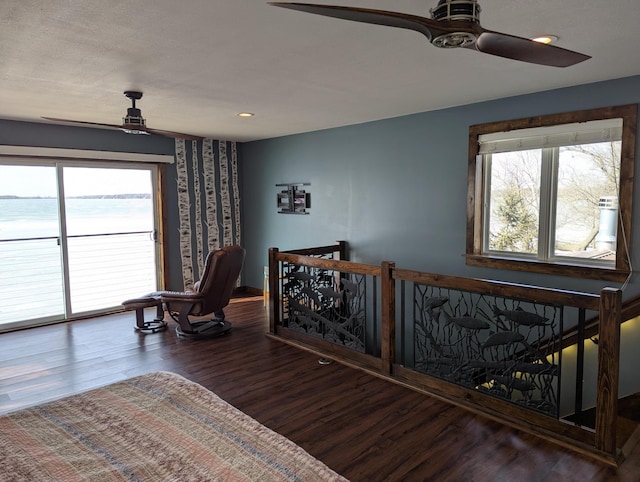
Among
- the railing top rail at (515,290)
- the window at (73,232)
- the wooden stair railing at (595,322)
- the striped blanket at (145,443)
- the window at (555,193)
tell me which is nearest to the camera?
the striped blanket at (145,443)

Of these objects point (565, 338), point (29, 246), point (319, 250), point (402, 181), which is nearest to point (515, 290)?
point (565, 338)

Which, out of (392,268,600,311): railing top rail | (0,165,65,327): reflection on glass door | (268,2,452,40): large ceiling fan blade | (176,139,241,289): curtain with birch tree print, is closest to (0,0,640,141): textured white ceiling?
(268,2,452,40): large ceiling fan blade

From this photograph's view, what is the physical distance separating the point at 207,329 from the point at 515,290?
3.41 meters

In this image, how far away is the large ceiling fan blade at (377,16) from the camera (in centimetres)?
144

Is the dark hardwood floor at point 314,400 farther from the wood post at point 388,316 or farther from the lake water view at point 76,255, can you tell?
the lake water view at point 76,255

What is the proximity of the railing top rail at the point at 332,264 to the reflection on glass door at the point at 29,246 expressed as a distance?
2.97 m

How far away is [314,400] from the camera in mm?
3277

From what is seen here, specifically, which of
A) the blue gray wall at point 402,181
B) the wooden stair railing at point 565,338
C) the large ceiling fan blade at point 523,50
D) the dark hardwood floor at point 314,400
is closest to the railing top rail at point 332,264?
the wooden stair railing at point 565,338

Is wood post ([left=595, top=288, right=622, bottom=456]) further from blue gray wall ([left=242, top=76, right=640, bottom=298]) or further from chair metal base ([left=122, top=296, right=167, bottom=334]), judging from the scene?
chair metal base ([left=122, top=296, right=167, bottom=334])

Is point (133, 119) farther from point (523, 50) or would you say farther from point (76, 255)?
point (523, 50)

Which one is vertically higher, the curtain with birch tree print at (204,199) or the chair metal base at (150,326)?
the curtain with birch tree print at (204,199)

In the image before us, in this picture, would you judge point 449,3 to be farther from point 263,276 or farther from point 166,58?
point 263,276

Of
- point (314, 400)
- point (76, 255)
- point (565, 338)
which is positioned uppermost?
point (76, 255)

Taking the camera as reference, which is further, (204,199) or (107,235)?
(204,199)
